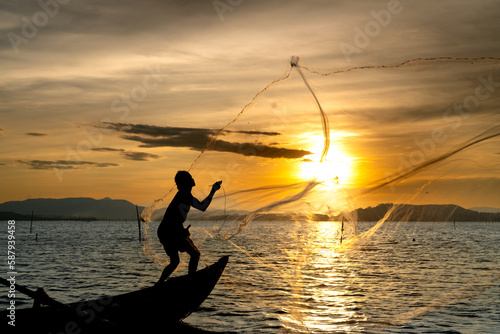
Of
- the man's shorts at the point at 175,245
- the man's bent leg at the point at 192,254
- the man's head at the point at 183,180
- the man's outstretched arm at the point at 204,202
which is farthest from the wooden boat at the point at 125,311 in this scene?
the man's head at the point at 183,180

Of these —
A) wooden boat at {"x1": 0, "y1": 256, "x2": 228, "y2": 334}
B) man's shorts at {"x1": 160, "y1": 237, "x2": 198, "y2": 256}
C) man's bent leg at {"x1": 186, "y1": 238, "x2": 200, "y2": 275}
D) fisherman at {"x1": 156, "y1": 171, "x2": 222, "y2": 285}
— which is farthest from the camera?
man's bent leg at {"x1": 186, "y1": 238, "x2": 200, "y2": 275}

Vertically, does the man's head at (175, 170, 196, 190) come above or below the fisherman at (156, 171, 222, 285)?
above

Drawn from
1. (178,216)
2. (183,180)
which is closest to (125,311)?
(178,216)

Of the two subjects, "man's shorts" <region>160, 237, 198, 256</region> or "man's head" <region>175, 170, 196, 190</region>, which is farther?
"man's shorts" <region>160, 237, 198, 256</region>

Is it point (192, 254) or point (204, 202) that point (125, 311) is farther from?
point (204, 202)

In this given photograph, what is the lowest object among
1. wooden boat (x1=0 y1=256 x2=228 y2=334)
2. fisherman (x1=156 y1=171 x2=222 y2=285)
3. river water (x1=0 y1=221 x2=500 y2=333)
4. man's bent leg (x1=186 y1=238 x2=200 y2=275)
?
river water (x1=0 y1=221 x2=500 y2=333)

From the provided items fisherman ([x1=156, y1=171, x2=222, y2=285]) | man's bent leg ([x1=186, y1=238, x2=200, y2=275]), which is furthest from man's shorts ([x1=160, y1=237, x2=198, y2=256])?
man's bent leg ([x1=186, y1=238, x2=200, y2=275])

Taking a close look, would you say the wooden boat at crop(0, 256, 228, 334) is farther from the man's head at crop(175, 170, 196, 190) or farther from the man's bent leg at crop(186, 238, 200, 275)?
the man's head at crop(175, 170, 196, 190)

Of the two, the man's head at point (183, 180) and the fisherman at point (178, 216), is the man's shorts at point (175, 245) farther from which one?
the man's head at point (183, 180)

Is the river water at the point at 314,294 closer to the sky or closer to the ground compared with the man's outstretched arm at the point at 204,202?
closer to the ground

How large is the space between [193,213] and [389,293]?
15.4 meters

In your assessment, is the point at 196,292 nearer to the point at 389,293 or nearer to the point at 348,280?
the point at 389,293

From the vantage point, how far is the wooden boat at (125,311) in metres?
10.5

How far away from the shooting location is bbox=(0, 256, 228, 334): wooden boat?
1049cm
